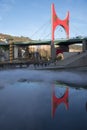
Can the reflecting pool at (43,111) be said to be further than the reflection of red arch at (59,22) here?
No

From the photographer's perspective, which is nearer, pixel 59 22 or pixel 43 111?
pixel 43 111

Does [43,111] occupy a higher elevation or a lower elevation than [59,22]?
lower

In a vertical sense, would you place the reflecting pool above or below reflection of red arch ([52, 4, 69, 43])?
below

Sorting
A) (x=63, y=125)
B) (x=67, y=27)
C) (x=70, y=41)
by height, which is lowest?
(x=63, y=125)

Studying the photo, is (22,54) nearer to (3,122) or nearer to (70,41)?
(70,41)

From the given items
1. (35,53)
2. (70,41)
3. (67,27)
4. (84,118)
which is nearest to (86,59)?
(70,41)

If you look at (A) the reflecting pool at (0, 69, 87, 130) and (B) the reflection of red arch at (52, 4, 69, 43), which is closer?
(A) the reflecting pool at (0, 69, 87, 130)

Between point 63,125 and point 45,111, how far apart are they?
1.50 m

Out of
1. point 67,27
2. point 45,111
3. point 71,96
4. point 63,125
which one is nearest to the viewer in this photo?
point 63,125

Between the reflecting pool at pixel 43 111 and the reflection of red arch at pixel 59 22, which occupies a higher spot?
the reflection of red arch at pixel 59 22

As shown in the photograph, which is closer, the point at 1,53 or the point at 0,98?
the point at 0,98

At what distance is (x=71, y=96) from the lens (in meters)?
10.3

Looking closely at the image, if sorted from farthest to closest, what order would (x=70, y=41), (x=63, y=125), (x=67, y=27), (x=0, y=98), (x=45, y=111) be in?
(x=67, y=27), (x=70, y=41), (x=0, y=98), (x=45, y=111), (x=63, y=125)

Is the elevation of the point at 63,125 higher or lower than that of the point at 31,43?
lower
